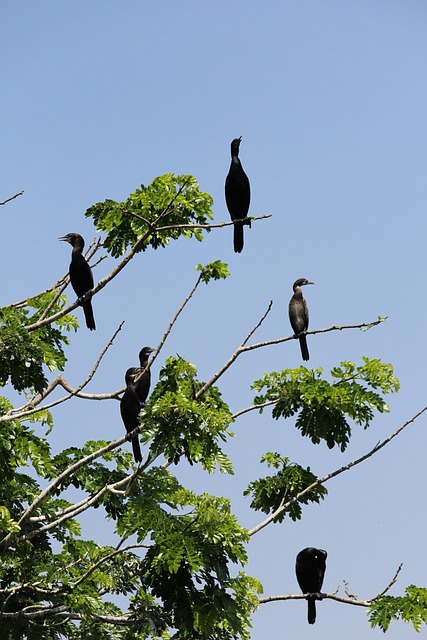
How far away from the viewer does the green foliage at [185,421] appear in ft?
29.1

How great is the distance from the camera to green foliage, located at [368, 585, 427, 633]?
30.3 feet

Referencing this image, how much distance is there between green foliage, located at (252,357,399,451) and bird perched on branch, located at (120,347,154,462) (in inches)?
51.9

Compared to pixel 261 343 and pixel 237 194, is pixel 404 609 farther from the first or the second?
pixel 237 194

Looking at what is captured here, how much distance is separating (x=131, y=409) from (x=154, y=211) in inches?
92.4

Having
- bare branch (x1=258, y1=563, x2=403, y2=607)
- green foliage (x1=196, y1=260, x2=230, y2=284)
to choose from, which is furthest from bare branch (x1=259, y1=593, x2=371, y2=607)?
green foliage (x1=196, y1=260, x2=230, y2=284)

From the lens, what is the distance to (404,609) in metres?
9.32

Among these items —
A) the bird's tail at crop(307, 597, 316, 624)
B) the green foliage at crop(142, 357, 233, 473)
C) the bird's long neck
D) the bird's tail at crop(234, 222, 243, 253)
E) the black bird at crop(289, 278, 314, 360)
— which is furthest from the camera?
the black bird at crop(289, 278, 314, 360)

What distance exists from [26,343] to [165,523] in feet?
7.54

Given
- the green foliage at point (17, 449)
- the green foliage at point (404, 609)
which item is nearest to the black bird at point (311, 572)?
the green foliage at point (404, 609)

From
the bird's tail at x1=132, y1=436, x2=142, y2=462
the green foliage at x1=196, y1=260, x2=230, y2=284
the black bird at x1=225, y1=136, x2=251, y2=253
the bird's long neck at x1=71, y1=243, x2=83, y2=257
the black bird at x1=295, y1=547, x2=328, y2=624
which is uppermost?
the black bird at x1=225, y1=136, x2=251, y2=253

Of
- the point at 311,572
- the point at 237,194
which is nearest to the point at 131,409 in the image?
the point at 311,572

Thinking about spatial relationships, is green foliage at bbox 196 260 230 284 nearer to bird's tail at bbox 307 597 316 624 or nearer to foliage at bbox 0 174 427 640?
foliage at bbox 0 174 427 640

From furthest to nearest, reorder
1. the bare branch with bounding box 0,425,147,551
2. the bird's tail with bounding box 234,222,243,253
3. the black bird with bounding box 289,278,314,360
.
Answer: the black bird with bounding box 289,278,314,360
the bird's tail with bounding box 234,222,243,253
the bare branch with bounding box 0,425,147,551

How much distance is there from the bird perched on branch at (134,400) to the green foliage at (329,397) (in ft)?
4.32
